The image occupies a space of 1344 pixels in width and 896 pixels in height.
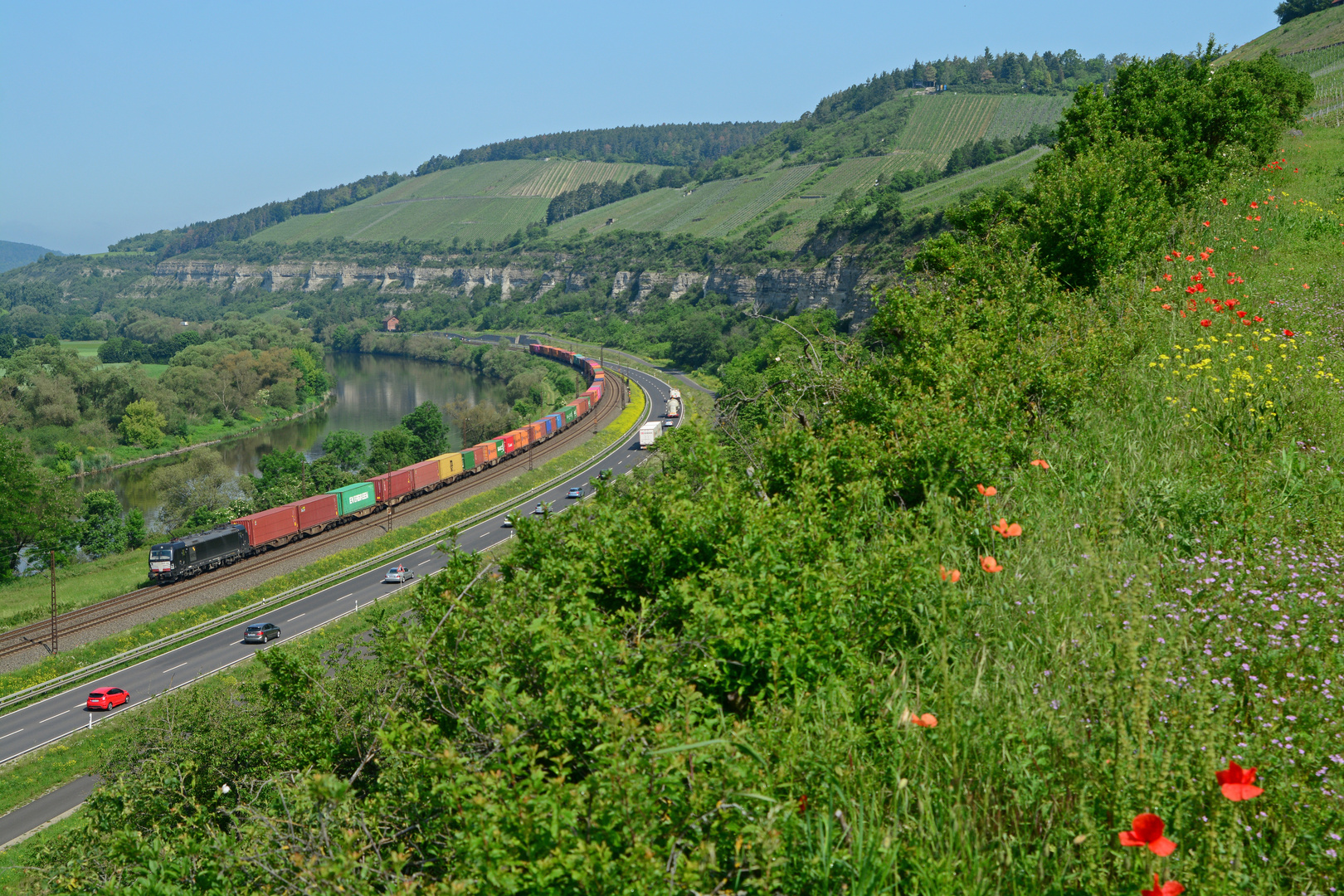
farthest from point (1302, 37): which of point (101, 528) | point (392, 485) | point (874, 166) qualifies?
point (101, 528)

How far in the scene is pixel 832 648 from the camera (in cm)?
490

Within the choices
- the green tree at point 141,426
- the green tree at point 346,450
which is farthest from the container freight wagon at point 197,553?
the green tree at point 141,426

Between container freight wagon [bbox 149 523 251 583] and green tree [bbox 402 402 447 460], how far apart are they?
31207 mm

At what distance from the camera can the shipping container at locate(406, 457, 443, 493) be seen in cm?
5606

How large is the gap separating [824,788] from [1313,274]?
12.5m

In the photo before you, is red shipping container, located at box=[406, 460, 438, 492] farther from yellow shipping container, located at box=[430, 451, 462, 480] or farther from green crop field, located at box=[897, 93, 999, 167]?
green crop field, located at box=[897, 93, 999, 167]

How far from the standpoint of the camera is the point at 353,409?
378 ft

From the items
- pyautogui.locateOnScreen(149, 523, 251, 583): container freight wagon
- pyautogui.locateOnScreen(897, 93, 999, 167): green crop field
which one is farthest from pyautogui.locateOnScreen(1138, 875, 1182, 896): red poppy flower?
pyautogui.locateOnScreen(897, 93, 999, 167): green crop field

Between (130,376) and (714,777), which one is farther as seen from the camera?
(130,376)

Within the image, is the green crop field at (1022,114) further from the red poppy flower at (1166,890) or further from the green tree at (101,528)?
the red poppy flower at (1166,890)

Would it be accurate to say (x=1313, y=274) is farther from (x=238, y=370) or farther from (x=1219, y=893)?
(x=238, y=370)

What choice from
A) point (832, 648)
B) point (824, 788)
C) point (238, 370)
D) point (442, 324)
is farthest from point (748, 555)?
point (442, 324)

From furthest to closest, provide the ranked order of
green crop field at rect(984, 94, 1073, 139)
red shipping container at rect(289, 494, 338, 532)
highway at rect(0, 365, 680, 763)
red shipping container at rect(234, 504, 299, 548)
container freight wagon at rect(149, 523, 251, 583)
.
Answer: green crop field at rect(984, 94, 1073, 139), red shipping container at rect(289, 494, 338, 532), red shipping container at rect(234, 504, 299, 548), container freight wagon at rect(149, 523, 251, 583), highway at rect(0, 365, 680, 763)

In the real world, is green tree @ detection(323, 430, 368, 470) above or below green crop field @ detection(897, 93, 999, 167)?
below
